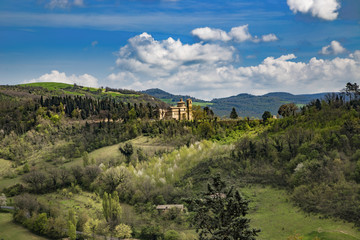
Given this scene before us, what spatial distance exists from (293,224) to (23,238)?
41.3 metres

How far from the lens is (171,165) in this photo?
74.6 meters

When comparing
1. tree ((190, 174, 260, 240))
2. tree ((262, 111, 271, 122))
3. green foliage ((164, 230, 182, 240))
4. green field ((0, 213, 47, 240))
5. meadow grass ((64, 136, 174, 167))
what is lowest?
green field ((0, 213, 47, 240))

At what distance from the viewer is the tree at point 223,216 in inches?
810

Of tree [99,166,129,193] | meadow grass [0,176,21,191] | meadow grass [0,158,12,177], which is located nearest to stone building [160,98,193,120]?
tree [99,166,129,193]

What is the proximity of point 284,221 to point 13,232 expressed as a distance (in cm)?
4348

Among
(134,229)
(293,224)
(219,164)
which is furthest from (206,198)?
(219,164)

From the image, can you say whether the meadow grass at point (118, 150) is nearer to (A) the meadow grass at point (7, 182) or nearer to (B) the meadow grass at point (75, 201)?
(A) the meadow grass at point (7, 182)

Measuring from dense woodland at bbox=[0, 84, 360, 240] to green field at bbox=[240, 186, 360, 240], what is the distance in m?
1.87

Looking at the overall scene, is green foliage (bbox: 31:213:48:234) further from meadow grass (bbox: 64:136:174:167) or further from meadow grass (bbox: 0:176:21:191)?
meadow grass (bbox: 64:136:174:167)

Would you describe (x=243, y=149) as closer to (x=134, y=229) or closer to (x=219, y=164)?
(x=219, y=164)

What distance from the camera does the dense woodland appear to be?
177 feet

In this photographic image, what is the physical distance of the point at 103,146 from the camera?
103 m

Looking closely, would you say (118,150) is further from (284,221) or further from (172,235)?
(284,221)

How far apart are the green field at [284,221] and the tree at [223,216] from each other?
24.9 m
